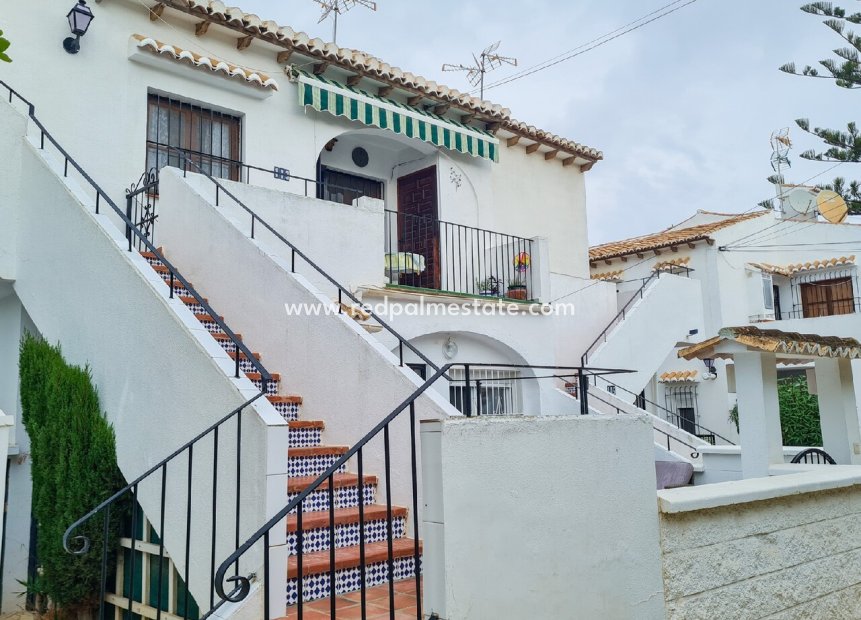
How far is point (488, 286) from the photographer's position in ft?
40.3

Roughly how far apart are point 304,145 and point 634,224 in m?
23.6

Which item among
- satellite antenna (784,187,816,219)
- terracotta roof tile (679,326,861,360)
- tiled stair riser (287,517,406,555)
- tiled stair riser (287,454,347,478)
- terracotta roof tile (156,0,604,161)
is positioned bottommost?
tiled stair riser (287,517,406,555)

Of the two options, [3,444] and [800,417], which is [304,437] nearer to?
[3,444]

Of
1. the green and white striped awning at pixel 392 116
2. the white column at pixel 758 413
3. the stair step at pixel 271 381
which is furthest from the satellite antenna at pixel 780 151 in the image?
the stair step at pixel 271 381

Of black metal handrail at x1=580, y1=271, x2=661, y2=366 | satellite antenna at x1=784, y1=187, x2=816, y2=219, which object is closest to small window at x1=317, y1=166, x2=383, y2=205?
black metal handrail at x1=580, y1=271, x2=661, y2=366

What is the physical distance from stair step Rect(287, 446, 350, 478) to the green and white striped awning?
622 cm

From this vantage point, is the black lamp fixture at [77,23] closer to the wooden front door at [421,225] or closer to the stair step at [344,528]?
the wooden front door at [421,225]

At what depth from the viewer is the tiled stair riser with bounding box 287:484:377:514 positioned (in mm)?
5277

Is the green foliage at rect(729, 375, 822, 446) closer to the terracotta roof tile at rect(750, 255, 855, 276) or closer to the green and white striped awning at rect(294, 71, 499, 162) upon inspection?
the terracotta roof tile at rect(750, 255, 855, 276)

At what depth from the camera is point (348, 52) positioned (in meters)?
11.0

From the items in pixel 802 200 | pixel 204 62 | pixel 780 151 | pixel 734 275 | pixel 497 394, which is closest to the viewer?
pixel 204 62

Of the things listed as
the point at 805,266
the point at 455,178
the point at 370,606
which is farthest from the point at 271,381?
the point at 805,266

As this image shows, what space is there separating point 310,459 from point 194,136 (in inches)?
240

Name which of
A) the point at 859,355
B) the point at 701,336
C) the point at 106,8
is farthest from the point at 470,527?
the point at 701,336
